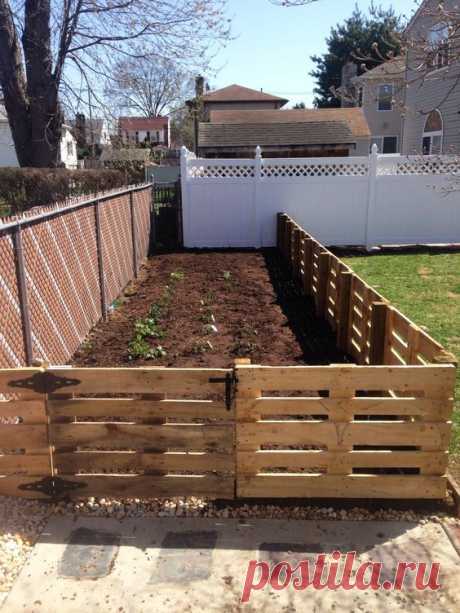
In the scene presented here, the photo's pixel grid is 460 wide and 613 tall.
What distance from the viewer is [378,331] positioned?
4.43 meters

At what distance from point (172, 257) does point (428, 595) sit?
1007 cm

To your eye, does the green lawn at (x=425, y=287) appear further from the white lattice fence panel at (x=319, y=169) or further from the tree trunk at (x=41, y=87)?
the tree trunk at (x=41, y=87)

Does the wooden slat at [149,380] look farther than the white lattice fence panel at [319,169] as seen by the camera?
No

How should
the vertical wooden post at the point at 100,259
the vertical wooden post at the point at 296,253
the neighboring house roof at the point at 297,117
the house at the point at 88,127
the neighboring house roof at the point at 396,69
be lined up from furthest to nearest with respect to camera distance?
the neighboring house roof at the point at 297,117 < the house at the point at 88,127 < the vertical wooden post at the point at 296,253 < the vertical wooden post at the point at 100,259 < the neighboring house roof at the point at 396,69

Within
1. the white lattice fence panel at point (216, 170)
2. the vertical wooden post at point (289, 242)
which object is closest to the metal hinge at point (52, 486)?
the vertical wooden post at point (289, 242)

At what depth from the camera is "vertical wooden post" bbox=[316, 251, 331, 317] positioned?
22.2 ft

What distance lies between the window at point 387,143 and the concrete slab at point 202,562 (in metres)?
36.1

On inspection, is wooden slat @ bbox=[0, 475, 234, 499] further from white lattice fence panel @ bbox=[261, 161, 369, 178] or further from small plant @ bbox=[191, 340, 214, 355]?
white lattice fence panel @ bbox=[261, 161, 369, 178]

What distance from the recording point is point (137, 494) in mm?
3242

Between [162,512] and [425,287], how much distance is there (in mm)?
6705

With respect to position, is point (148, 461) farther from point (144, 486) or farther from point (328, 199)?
point (328, 199)

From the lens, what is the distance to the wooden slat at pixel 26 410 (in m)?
3.13

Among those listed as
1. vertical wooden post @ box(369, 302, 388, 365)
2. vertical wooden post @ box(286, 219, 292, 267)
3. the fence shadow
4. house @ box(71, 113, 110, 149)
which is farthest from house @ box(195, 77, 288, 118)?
vertical wooden post @ box(369, 302, 388, 365)

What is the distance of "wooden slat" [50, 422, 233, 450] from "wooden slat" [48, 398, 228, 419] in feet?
0.23
